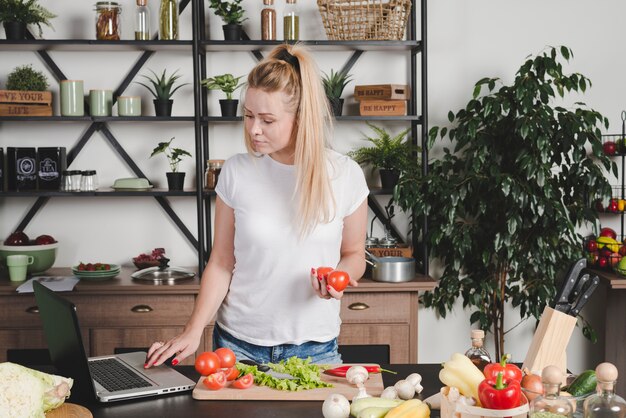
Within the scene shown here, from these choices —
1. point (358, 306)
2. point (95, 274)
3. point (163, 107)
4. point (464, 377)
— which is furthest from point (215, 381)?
point (163, 107)

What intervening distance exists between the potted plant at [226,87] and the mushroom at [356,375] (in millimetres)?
2265

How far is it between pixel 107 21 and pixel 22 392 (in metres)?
2.71

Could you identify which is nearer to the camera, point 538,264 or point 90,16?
point 538,264

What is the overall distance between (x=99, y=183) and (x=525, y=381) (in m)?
3.17

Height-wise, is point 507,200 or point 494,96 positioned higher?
point 494,96

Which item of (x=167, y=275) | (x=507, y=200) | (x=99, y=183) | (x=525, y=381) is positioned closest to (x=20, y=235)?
(x=99, y=183)

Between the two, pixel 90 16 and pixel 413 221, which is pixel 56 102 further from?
pixel 413 221

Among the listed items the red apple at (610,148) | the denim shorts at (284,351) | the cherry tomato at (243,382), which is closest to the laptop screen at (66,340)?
the cherry tomato at (243,382)

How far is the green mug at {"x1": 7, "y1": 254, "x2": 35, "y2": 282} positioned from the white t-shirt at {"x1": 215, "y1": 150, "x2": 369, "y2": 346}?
185 centimetres

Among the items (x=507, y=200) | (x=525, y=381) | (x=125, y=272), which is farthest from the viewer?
(x=125, y=272)

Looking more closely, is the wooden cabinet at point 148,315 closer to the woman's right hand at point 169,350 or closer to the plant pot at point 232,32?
the plant pot at point 232,32

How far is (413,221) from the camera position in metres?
4.04

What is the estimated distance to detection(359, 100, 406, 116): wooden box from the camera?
3992mm

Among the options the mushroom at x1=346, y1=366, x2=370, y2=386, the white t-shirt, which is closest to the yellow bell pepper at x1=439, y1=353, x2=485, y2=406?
the mushroom at x1=346, y1=366, x2=370, y2=386
